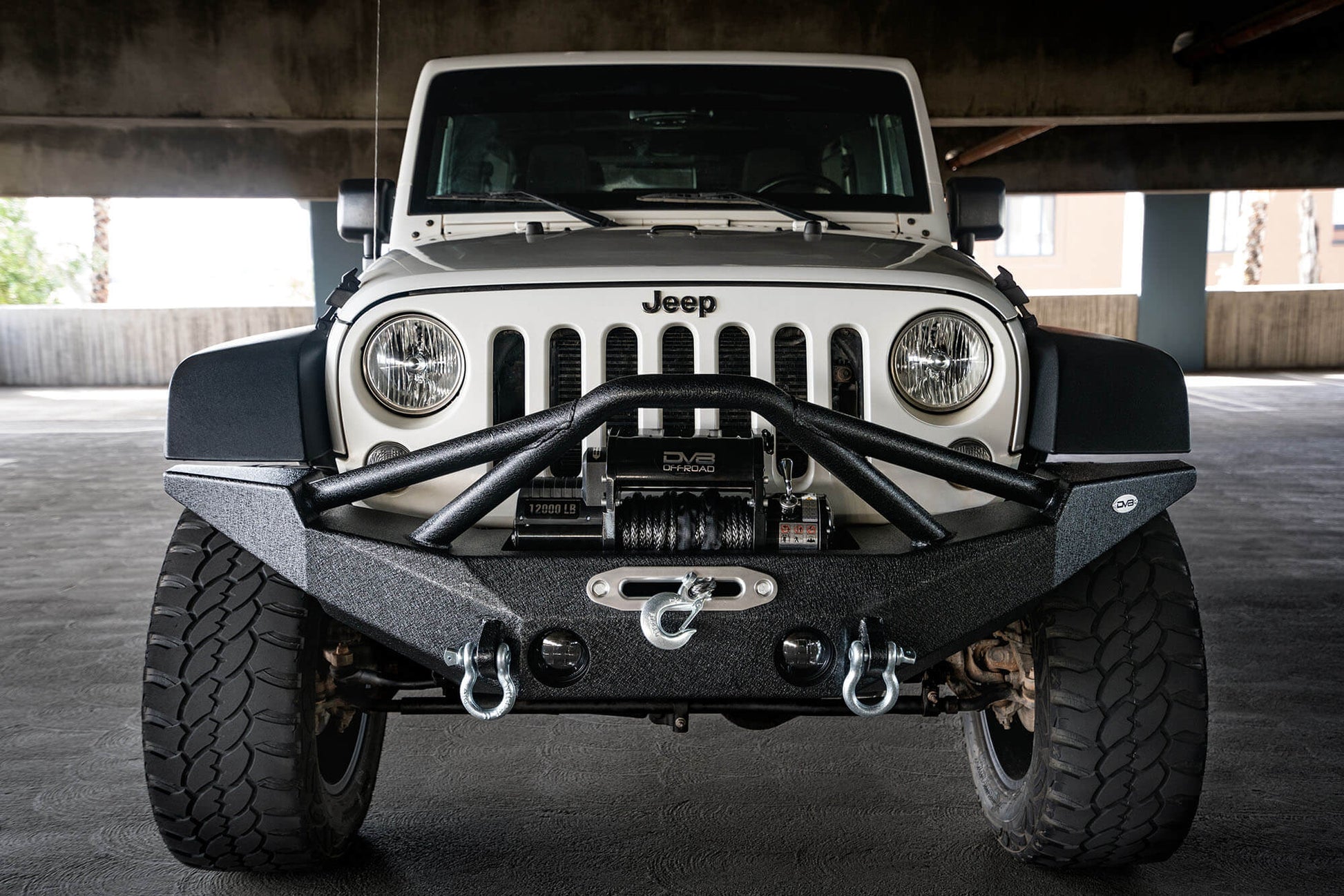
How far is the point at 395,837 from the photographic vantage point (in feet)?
9.23

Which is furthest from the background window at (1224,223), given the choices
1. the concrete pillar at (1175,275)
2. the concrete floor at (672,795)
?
the concrete floor at (672,795)

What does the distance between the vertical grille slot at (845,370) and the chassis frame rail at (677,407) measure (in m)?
0.35

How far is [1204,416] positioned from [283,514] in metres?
12.2

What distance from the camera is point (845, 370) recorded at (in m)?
2.46

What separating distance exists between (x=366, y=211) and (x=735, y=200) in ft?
3.43

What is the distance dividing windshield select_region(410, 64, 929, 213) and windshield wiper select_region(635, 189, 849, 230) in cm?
14

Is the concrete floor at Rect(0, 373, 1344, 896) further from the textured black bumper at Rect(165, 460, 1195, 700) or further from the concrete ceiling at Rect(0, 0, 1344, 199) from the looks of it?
the concrete ceiling at Rect(0, 0, 1344, 199)

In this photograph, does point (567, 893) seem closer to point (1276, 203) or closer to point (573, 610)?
point (573, 610)

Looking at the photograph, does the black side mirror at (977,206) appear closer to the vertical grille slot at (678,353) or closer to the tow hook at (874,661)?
the vertical grille slot at (678,353)

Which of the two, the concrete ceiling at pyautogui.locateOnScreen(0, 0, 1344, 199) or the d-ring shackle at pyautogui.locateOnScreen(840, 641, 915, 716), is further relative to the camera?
the concrete ceiling at pyautogui.locateOnScreen(0, 0, 1344, 199)

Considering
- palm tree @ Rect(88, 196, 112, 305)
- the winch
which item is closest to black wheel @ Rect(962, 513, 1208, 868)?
the winch

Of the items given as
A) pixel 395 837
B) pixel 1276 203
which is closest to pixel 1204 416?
pixel 395 837

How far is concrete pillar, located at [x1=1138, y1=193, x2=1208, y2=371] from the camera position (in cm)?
1916

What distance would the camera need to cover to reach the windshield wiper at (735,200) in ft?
10.1
